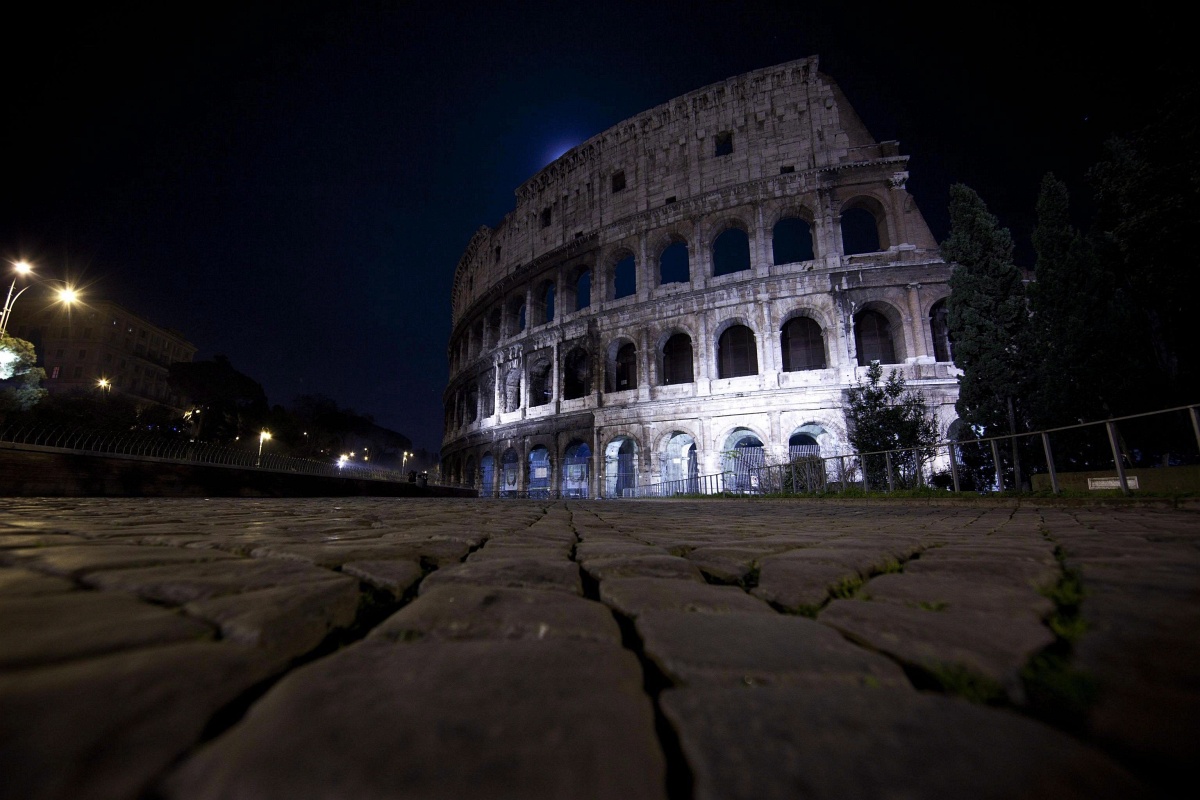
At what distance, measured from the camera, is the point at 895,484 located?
41.1 ft

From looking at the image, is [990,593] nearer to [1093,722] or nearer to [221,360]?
[1093,722]

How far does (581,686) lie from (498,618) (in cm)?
37

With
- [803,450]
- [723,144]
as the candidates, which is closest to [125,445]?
[803,450]

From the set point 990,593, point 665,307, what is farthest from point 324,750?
point 665,307

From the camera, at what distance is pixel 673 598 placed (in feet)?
4.00

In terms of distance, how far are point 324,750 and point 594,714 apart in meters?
0.28

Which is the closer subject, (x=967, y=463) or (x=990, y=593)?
(x=990, y=593)

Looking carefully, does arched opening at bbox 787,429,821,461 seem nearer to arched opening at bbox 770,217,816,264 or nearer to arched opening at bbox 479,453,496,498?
arched opening at bbox 479,453,496,498

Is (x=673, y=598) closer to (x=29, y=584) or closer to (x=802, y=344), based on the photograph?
(x=29, y=584)

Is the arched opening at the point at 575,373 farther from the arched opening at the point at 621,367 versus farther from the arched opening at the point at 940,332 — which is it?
the arched opening at the point at 940,332

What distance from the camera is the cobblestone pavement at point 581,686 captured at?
1.53ft

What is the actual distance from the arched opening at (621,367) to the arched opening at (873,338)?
8839 mm

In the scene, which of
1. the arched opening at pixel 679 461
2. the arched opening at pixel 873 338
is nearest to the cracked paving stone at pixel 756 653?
the arched opening at pixel 679 461

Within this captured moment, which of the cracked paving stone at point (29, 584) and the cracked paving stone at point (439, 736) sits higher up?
the cracked paving stone at point (29, 584)
